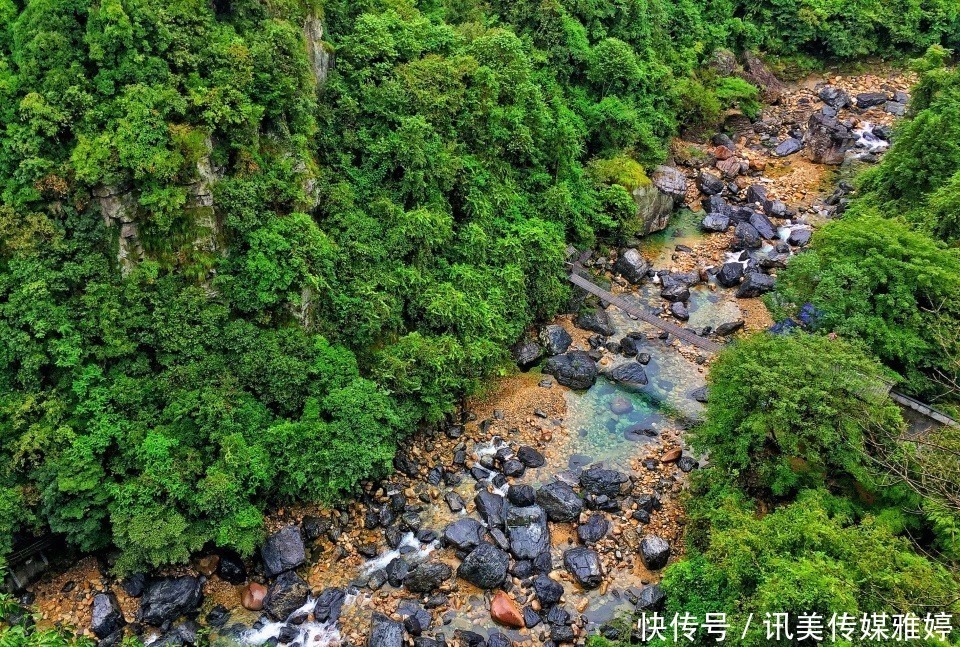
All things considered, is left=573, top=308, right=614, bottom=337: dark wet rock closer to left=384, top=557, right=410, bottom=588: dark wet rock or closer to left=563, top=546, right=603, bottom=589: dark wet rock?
left=563, top=546, right=603, bottom=589: dark wet rock

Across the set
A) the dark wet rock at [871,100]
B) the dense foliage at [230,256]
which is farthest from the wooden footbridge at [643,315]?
the dark wet rock at [871,100]

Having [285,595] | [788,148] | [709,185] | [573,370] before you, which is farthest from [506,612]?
[788,148]

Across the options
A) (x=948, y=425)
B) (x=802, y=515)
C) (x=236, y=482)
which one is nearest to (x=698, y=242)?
(x=948, y=425)

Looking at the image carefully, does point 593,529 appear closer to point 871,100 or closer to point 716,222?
point 716,222

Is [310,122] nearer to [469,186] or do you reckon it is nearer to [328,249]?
[328,249]

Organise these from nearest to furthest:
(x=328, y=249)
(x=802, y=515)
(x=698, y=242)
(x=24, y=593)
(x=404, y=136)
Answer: (x=802, y=515) → (x=24, y=593) → (x=328, y=249) → (x=404, y=136) → (x=698, y=242)

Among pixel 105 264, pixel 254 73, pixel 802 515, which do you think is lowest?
pixel 802 515

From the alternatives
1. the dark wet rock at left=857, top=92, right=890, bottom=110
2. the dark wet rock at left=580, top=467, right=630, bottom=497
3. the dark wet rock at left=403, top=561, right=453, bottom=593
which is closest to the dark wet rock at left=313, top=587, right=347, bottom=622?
the dark wet rock at left=403, top=561, right=453, bottom=593

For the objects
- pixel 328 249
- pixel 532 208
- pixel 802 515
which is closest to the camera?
pixel 802 515
